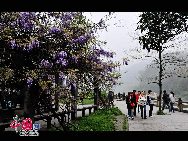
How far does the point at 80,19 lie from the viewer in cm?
1063

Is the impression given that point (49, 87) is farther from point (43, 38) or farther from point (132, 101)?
point (132, 101)

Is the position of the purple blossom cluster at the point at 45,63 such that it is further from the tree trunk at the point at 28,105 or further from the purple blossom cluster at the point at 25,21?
the tree trunk at the point at 28,105

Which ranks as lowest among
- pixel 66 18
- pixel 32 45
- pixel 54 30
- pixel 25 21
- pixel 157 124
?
pixel 157 124

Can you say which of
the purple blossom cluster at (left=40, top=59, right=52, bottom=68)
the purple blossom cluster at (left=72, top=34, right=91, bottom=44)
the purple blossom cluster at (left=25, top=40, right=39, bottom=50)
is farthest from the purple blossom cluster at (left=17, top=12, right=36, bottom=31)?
the purple blossom cluster at (left=72, top=34, right=91, bottom=44)

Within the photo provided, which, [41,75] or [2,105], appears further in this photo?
[2,105]

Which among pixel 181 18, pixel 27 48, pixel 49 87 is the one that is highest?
pixel 181 18

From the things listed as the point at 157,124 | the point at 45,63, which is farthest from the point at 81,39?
the point at 157,124

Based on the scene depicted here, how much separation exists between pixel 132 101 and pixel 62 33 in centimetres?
1257

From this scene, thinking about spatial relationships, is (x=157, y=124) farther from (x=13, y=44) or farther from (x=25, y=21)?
(x=13, y=44)

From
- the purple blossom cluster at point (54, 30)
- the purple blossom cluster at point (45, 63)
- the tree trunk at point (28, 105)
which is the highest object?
the purple blossom cluster at point (54, 30)

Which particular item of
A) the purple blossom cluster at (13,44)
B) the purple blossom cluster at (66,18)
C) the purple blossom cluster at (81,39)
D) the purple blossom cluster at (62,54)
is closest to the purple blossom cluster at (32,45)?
the purple blossom cluster at (13,44)

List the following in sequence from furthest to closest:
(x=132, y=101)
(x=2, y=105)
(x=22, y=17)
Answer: (x=132, y=101), (x=2, y=105), (x=22, y=17)
